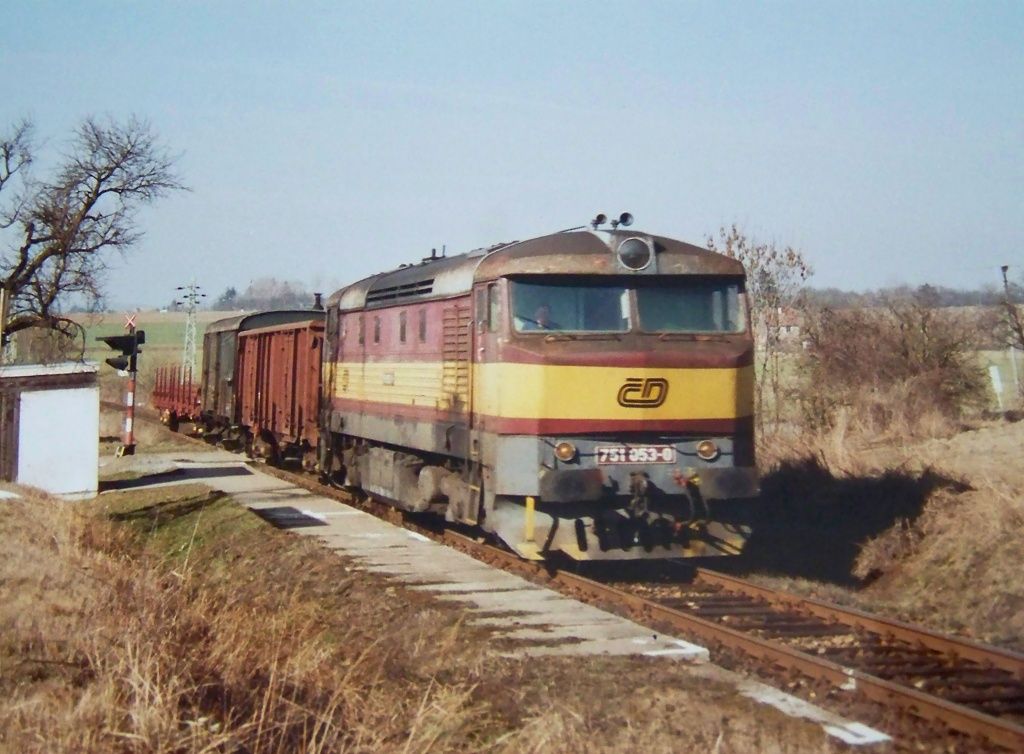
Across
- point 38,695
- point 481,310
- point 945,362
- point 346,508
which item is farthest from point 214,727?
point 945,362

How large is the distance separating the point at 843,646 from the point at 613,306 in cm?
409

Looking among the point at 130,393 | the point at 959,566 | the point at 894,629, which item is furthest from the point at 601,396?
the point at 130,393

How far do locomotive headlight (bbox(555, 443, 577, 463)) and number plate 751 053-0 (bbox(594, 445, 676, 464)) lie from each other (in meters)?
0.26

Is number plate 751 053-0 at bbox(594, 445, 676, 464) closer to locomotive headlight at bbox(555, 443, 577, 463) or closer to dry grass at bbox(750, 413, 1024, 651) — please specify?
locomotive headlight at bbox(555, 443, 577, 463)

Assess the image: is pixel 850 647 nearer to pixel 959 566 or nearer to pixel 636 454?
pixel 636 454

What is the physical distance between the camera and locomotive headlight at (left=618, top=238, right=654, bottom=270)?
11609mm

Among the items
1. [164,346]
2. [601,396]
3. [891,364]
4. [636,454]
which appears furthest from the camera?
[164,346]

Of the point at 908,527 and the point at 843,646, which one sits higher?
the point at 908,527

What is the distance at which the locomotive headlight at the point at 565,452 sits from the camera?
11086 mm

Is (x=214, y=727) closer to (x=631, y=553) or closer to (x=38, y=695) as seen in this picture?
(x=38, y=695)

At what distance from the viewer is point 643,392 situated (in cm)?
1130

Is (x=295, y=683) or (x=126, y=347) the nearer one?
(x=295, y=683)

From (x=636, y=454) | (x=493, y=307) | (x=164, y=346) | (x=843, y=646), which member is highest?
(x=164, y=346)

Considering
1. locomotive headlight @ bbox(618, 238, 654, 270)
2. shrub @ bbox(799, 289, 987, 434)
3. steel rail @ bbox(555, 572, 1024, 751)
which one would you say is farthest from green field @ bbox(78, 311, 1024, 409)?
steel rail @ bbox(555, 572, 1024, 751)
